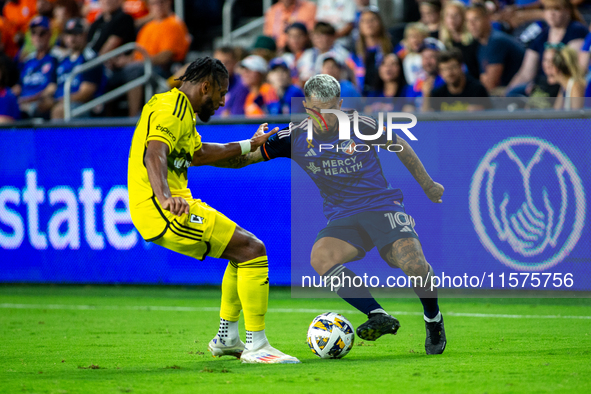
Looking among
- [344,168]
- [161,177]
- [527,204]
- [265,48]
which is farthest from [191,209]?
[265,48]

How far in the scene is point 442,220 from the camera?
27.2 feet

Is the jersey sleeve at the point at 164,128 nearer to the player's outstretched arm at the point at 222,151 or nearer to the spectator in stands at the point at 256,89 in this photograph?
the player's outstretched arm at the point at 222,151

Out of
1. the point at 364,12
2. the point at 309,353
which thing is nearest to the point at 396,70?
the point at 364,12

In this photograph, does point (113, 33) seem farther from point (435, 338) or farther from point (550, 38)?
point (435, 338)

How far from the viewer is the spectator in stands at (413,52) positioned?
1028 centimetres

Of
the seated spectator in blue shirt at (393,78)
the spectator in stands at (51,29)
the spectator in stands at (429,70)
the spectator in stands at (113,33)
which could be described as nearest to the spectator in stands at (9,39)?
the spectator in stands at (51,29)

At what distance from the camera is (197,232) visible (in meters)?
5.00

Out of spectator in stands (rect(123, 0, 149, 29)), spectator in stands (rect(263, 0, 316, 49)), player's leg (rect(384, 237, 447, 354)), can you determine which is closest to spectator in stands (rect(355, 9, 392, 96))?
spectator in stands (rect(263, 0, 316, 49))

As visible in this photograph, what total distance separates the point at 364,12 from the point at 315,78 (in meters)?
5.53

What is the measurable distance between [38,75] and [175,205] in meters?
9.13

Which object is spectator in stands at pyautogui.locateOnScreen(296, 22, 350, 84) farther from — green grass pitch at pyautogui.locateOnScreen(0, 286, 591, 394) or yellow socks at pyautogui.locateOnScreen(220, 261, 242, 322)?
yellow socks at pyautogui.locateOnScreen(220, 261, 242, 322)

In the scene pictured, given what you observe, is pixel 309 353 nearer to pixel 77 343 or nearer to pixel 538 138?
pixel 77 343

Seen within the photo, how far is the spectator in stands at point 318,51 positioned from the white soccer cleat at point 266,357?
5947mm

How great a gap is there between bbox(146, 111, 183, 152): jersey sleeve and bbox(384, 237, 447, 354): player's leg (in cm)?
184
